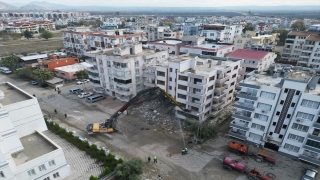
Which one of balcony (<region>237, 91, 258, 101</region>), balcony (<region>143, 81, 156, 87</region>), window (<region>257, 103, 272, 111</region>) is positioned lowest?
balcony (<region>143, 81, 156, 87</region>)

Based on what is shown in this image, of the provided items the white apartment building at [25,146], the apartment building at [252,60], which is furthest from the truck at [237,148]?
the apartment building at [252,60]

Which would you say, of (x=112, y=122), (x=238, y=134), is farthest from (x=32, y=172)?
(x=238, y=134)

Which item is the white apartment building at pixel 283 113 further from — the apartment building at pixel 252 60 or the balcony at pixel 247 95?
the apartment building at pixel 252 60

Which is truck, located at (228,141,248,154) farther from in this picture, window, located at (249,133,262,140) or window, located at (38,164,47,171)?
window, located at (38,164,47,171)

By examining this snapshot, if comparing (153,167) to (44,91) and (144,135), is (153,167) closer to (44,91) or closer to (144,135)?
(144,135)

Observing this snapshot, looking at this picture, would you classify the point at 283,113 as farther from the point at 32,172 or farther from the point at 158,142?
the point at 32,172

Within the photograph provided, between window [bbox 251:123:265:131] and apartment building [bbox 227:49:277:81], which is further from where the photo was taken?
apartment building [bbox 227:49:277:81]

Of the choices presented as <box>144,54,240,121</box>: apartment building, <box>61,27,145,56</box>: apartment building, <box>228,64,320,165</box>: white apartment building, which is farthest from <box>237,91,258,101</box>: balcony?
<box>61,27,145,56</box>: apartment building
